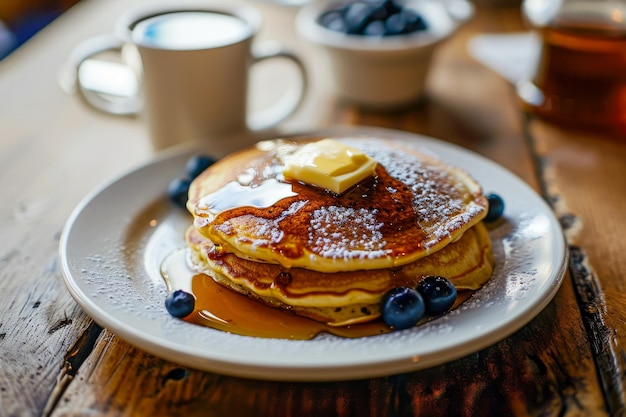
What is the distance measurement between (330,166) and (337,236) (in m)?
0.12

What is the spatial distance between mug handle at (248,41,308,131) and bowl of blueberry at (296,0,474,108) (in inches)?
4.5

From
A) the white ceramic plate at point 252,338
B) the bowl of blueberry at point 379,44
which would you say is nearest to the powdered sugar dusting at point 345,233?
the white ceramic plate at point 252,338

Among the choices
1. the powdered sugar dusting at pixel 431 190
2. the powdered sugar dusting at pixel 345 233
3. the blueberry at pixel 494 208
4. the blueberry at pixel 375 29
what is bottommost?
the blueberry at pixel 494 208

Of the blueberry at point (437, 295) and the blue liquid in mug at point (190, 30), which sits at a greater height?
the blue liquid in mug at point (190, 30)

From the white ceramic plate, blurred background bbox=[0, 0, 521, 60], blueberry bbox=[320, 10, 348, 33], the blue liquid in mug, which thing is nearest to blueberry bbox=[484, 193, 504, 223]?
the white ceramic plate

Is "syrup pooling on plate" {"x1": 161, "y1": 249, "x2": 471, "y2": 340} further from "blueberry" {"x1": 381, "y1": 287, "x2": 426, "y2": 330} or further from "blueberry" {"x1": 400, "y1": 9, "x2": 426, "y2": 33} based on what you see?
"blueberry" {"x1": 400, "y1": 9, "x2": 426, "y2": 33}

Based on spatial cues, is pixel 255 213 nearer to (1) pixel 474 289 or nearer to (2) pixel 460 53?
(1) pixel 474 289

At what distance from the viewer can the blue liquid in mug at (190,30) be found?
135cm

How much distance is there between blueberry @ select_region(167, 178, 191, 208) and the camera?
45.8 inches

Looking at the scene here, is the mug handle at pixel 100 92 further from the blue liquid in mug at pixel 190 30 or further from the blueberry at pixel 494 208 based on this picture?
the blueberry at pixel 494 208

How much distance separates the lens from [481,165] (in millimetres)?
1227

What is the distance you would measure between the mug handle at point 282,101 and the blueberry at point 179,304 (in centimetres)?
68

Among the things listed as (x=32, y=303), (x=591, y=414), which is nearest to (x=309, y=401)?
(x=591, y=414)

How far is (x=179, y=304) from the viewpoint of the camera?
0.87 m
